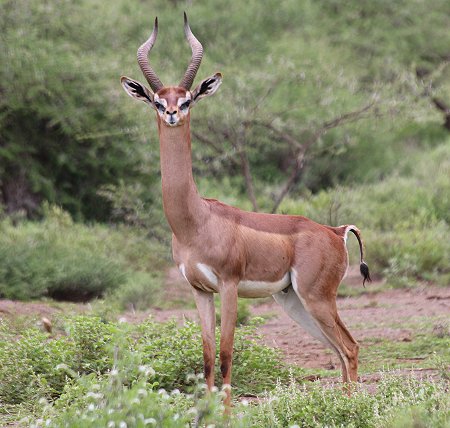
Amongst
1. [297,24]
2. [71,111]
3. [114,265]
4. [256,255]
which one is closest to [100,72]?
[71,111]

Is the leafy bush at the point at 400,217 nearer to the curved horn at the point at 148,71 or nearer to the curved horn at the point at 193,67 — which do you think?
the curved horn at the point at 193,67

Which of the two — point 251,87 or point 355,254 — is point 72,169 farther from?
point 355,254

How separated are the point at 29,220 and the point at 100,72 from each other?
2474 millimetres

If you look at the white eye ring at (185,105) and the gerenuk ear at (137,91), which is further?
the gerenuk ear at (137,91)

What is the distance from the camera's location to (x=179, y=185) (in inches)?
290

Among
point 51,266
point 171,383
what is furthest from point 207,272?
point 51,266

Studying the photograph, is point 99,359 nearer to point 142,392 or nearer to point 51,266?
point 142,392

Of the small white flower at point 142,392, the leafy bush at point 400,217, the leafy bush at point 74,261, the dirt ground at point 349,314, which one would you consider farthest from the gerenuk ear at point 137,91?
the leafy bush at point 400,217

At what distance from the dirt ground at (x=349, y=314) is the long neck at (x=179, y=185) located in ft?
7.30

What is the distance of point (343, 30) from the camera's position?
25031mm

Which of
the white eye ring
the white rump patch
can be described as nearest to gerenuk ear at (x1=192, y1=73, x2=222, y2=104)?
the white eye ring

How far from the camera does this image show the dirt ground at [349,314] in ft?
32.6

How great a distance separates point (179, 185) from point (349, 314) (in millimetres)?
4862

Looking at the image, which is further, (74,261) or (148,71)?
(74,261)
